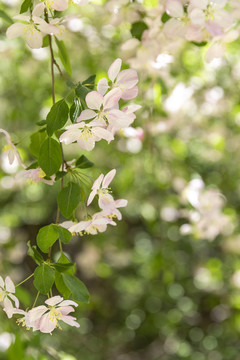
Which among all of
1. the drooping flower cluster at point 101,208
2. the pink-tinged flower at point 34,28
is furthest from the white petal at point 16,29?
the drooping flower cluster at point 101,208

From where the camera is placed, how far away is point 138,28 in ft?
3.40

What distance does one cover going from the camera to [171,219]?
2.34 metres

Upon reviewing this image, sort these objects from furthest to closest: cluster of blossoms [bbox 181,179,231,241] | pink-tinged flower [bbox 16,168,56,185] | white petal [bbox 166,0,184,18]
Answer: cluster of blossoms [bbox 181,179,231,241] → white petal [bbox 166,0,184,18] → pink-tinged flower [bbox 16,168,56,185]

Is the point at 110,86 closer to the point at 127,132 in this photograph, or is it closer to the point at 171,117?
the point at 127,132

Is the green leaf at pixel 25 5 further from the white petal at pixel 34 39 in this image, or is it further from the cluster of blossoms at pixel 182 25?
the cluster of blossoms at pixel 182 25

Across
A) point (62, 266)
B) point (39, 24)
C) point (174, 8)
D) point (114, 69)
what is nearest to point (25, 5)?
point (39, 24)

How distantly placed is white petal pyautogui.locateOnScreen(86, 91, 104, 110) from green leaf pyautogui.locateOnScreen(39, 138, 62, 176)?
0.08 metres

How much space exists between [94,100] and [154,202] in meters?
1.91

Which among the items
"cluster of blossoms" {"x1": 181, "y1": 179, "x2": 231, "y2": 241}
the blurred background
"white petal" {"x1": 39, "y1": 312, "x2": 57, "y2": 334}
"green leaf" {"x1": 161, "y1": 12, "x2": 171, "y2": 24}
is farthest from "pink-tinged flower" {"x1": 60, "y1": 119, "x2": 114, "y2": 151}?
"cluster of blossoms" {"x1": 181, "y1": 179, "x2": 231, "y2": 241}

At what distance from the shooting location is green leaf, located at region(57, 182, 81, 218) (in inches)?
25.7

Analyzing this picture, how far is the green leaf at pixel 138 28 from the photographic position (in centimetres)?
103

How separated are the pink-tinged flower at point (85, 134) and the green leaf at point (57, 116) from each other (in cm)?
1

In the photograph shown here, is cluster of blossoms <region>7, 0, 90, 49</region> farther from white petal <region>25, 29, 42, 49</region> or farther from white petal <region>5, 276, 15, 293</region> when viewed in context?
white petal <region>5, 276, 15, 293</region>

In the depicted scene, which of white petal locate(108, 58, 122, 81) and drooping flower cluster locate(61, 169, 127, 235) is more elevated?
white petal locate(108, 58, 122, 81)
